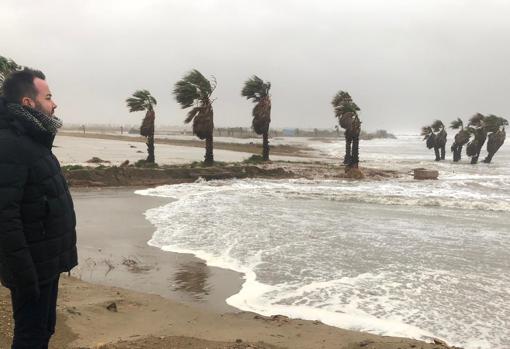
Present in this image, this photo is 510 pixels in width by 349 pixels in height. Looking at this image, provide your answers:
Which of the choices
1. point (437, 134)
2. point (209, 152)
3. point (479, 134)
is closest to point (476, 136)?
point (479, 134)

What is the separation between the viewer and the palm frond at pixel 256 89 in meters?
31.9

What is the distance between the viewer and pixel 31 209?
107 inches

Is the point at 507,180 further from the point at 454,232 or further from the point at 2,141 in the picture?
the point at 2,141

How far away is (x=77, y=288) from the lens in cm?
612

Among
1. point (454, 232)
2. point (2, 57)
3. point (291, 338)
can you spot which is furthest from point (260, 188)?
point (291, 338)

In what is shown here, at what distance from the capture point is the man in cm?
260

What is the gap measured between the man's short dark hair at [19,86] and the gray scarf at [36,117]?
0.32 ft

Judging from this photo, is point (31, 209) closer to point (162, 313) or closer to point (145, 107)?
point (162, 313)

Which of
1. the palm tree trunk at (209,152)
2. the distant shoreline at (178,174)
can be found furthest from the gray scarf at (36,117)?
the palm tree trunk at (209,152)

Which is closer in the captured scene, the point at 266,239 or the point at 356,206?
the point at 266,239

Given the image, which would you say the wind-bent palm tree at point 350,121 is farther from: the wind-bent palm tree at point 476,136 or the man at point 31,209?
the man at point 31,209

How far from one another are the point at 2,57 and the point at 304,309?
56.2 ft

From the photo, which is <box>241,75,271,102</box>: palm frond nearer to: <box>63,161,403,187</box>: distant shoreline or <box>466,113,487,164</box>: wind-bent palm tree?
<box>63,161,403,187</box>: distant shoreline

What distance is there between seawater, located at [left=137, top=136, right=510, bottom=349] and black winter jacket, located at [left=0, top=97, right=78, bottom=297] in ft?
11.4
